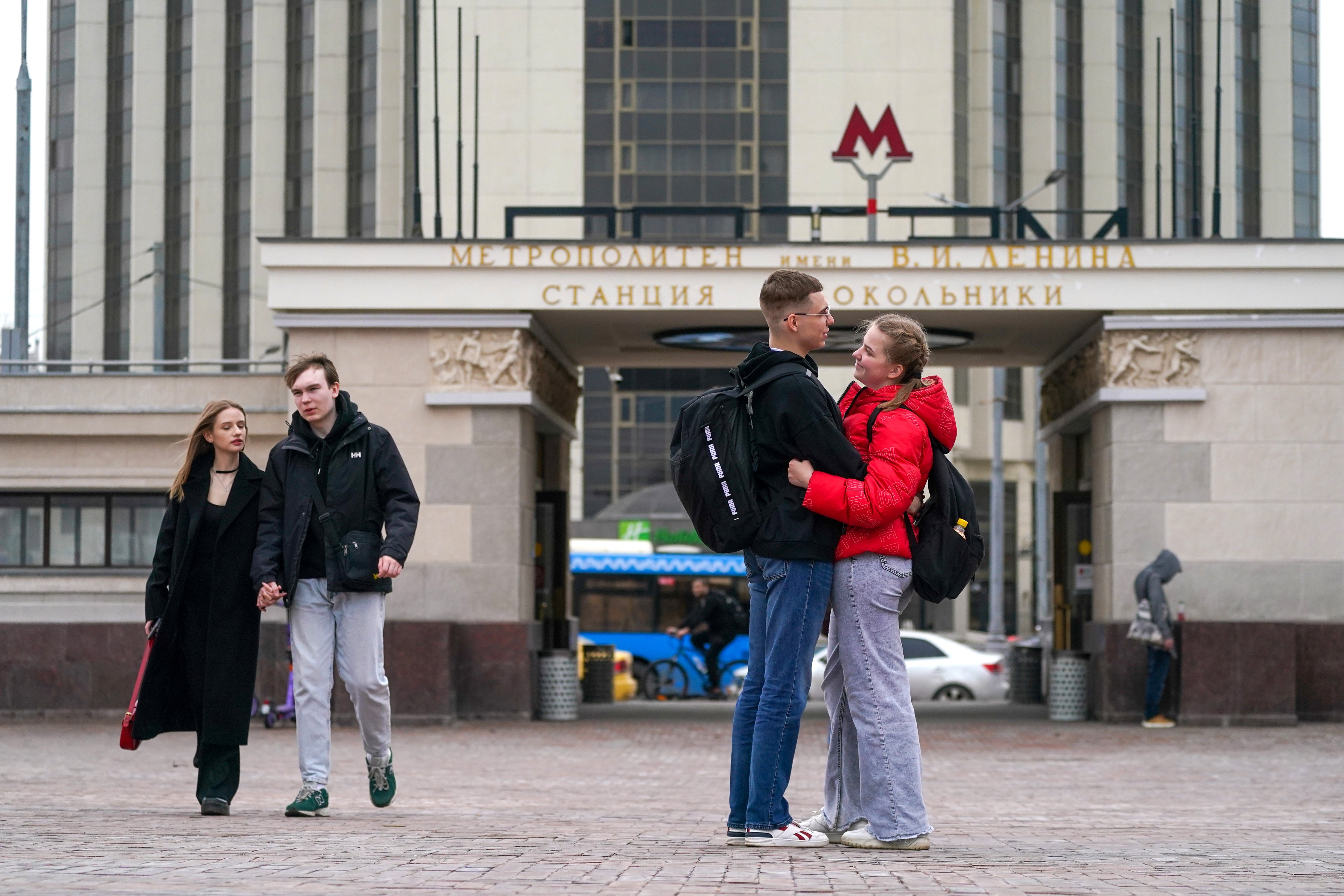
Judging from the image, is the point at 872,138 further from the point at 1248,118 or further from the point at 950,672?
the point at 1248,118

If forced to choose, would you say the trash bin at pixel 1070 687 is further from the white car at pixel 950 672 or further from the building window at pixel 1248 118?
the building window at pixel 1248 118

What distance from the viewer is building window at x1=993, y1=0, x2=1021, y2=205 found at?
62.9 m

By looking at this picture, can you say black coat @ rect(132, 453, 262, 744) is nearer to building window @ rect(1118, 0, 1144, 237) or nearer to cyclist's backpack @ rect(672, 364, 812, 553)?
cyclist's backpack @ rect(672, 364, 812, 553)

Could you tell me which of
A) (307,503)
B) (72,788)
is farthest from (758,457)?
(72,788)

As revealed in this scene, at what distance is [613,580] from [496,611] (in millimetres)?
13710

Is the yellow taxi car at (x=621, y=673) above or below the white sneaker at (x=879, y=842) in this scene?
below

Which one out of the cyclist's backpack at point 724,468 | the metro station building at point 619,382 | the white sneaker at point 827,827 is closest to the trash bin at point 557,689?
the metro station building at point 619,382

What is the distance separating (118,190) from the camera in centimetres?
6794

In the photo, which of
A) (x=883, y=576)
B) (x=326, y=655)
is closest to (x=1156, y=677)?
(x=326, y=655)

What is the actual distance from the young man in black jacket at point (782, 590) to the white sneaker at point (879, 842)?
0.34 ft

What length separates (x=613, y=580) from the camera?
107 feet

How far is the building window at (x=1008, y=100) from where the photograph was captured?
62.9 m

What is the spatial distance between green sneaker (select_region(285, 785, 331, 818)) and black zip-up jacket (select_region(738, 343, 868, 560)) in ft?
8.77

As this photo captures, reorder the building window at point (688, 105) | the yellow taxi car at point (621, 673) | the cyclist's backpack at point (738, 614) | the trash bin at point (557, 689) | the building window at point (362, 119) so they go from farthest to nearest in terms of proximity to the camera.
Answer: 1. the building window at point (362, 119)
2. the building window at point (688, 105)
3. the cyclist's backpack at point (738, 614)
4. the yellow taxi car at point (621, 673)
5. the trash bin at point (557, 689)
